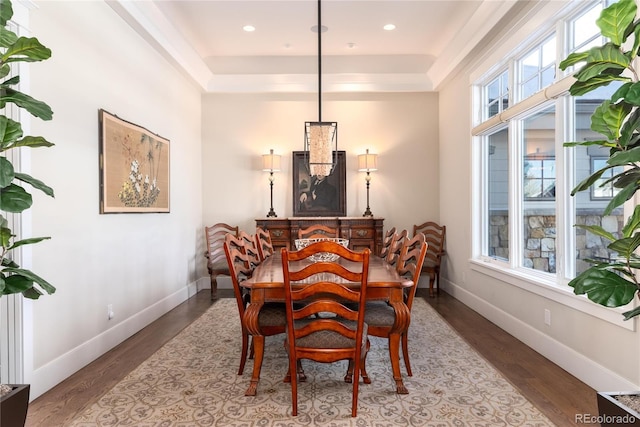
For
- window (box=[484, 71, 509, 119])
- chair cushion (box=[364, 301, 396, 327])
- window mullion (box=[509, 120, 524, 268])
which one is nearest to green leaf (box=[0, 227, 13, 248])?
chair cushion (box=[364, 301, 396, 327])

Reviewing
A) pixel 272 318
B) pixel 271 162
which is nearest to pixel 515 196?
pixel 272 318

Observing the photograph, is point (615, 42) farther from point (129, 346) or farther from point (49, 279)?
point (129, 346)

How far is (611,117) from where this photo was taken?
1.51m

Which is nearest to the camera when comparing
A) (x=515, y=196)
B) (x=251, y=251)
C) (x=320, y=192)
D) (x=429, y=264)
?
(x=251, y=251)

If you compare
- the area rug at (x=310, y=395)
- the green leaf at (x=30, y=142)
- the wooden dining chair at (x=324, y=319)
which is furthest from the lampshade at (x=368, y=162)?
the green leaf at (x=30, y=142)

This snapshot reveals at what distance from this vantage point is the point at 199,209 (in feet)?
18.4

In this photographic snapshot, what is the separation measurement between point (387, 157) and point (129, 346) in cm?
420

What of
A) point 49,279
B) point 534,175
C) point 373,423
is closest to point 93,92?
point 49,279

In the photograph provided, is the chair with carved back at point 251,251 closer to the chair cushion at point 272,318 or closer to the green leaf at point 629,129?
the chair cushion at point 272,318

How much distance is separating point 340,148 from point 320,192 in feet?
2.47

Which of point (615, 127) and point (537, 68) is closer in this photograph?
point (615, 127)

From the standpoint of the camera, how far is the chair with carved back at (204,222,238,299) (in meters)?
5.08

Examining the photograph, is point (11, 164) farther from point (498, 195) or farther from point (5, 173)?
point (498, 195)

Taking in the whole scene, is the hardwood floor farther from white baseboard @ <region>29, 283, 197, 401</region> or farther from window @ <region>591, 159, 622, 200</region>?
window @ <region>591, 159, 622, 200</region>
